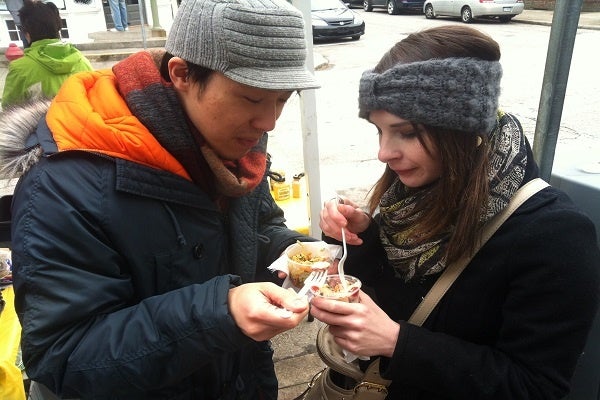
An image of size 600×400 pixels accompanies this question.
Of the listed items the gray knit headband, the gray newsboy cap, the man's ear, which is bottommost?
the gray knit headband

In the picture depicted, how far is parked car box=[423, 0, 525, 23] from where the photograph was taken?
59.5ft

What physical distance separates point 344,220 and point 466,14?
1988cm

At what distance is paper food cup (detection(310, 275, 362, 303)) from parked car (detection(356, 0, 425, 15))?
25.2m

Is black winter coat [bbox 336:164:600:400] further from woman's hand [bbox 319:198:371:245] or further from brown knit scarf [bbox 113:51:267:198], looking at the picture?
brown knit scarf [bbox 113:51:267:198]

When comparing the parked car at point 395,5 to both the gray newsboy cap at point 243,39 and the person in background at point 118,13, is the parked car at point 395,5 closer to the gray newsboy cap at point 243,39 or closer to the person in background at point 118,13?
the person in background at point 118,13

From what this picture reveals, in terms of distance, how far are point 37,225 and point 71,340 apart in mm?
302

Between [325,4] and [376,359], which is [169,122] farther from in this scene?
[325,4]

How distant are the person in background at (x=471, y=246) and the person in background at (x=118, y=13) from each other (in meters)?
15.4

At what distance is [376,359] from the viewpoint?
A: 5.35ft

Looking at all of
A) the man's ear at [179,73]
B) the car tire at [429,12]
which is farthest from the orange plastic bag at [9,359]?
the car tire at [429,12]

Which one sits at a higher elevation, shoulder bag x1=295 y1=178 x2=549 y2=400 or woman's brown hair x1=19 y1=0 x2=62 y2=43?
woman's brown hair x1=19 y1=0 x2=62 y2=43

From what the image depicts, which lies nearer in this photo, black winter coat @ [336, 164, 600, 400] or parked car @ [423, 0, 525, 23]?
black winter coat @ [336, 164, 600, 400]

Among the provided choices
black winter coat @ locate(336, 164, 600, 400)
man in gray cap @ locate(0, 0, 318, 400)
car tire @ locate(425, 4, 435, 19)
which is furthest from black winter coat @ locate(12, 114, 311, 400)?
car tire @ locate(425, 4, 435, 19)

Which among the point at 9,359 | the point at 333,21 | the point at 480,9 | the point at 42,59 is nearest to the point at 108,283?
the point at 9,359
